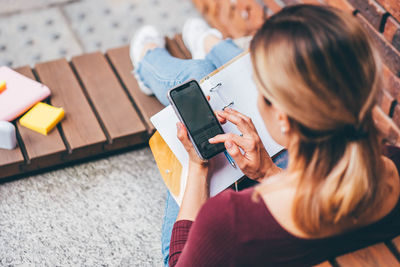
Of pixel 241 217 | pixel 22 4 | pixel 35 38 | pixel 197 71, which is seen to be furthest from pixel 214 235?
pixel 22 4

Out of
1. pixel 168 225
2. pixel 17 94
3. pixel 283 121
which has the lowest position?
pixel 168 225

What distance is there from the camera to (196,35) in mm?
1984

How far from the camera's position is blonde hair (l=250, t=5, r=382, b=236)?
0.80 metres

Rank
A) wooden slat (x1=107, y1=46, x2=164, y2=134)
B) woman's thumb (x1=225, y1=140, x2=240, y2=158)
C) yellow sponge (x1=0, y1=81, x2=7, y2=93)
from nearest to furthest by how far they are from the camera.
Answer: woman's thumb (x1=225, y1=140, x2=240, y2=158) → yellow sponge (x1=0, y1=81, x2=7, y2=93) → wooden slat (x1=107, y1=46, x2=164, y2=134)

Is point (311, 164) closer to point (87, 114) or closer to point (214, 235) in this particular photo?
point (214, 235)

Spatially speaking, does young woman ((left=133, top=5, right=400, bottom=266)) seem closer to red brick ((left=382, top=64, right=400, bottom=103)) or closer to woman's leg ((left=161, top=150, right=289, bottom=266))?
woman's leg ((left=161, top=150, right=289, bottom=266))

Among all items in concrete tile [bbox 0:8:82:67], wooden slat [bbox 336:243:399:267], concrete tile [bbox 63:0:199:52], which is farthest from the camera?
concrete tile [bbox 63:0:199:52]

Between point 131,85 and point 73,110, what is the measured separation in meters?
0.27

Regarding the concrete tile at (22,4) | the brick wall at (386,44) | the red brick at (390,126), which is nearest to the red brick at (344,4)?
the brick wall at (386,44)

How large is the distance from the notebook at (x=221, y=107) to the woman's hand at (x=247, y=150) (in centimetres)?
10

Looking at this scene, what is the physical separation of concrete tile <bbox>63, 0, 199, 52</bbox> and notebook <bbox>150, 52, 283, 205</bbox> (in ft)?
3.39

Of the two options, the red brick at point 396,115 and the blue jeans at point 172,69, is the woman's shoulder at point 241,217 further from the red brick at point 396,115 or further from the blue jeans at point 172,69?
the red brick at point 396,115

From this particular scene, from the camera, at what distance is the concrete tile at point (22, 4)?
2365 mm

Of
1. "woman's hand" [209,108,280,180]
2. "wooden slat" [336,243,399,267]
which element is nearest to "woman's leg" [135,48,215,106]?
"woman's hand" [209,108,280,180]
